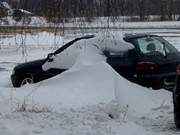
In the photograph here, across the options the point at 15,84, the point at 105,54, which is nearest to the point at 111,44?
the point at 105,54

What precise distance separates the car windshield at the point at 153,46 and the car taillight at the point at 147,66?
1.18ft

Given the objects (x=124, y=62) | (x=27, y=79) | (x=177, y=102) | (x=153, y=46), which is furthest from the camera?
(x=27, y=79)

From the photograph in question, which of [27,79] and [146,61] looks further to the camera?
[27,79]

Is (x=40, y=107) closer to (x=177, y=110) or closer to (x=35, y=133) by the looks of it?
(x=35, y=133)

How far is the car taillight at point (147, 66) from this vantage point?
418 inches

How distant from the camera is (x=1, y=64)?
66.6ft

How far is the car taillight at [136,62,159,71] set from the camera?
10.6 m

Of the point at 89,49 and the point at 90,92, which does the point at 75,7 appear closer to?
the point at 90,92

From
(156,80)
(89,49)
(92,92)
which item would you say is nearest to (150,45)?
(156,80)

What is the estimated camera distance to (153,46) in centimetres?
1119

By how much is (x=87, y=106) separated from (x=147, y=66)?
2.29 meters

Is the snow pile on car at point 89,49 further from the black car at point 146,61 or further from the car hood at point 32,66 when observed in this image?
the car hood at point 32,66

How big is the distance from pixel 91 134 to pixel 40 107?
5.63ft

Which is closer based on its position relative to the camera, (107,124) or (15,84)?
(107,124)
